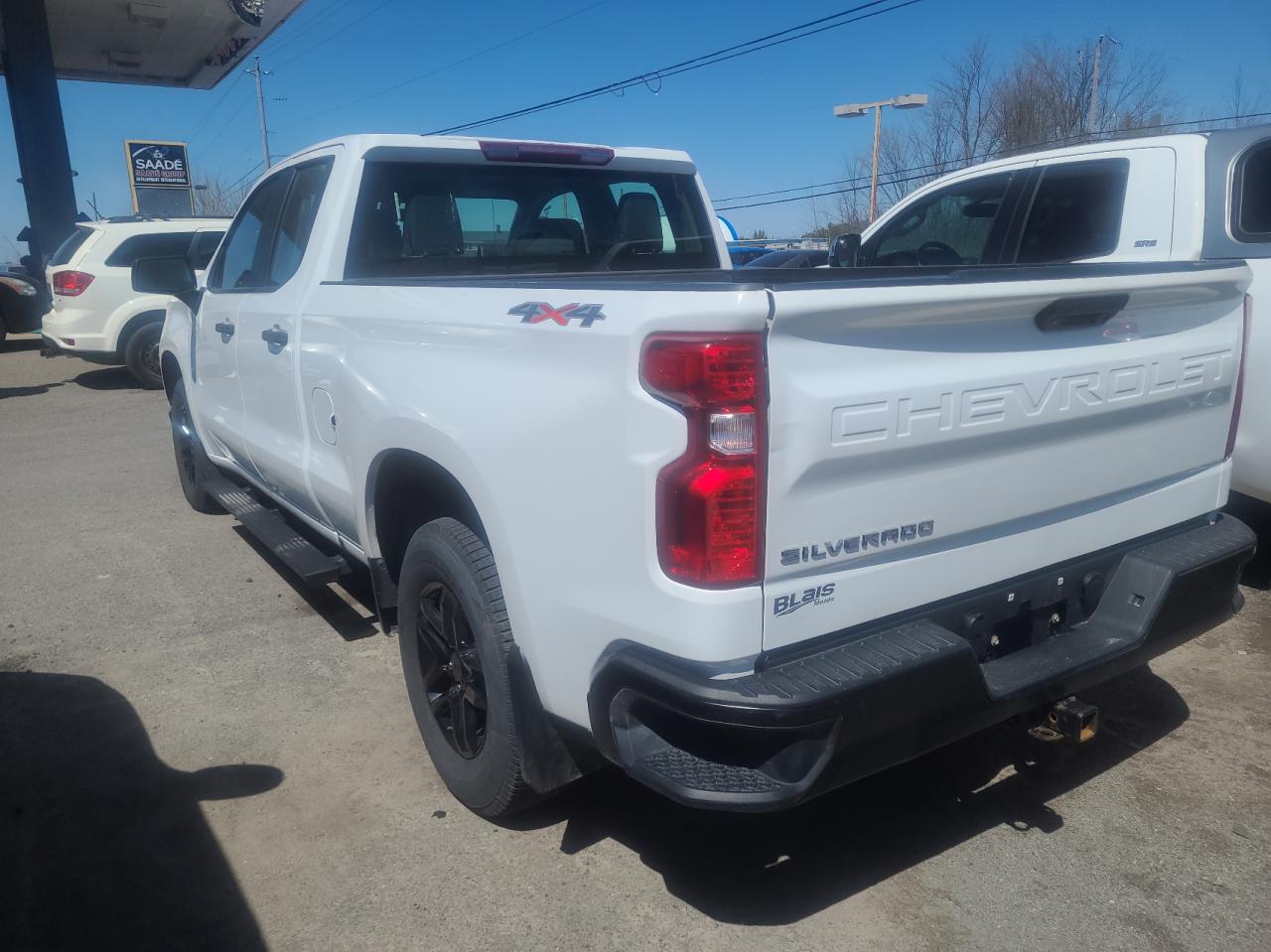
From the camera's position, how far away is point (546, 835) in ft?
9.68

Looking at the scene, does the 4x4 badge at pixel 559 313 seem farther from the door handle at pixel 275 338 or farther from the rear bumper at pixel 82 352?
the rear bumper at pixel 82 352

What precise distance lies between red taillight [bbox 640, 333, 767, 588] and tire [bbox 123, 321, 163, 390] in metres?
11.7

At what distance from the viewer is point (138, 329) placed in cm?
1211

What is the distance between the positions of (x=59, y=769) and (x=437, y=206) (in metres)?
2.48

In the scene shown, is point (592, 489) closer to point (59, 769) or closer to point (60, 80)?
point (59, 769)

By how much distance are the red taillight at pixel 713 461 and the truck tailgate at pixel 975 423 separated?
0.04 metres

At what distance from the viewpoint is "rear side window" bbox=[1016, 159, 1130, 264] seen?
4.82 metres

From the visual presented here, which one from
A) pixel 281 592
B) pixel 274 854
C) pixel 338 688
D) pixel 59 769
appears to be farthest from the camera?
pixel 281 592

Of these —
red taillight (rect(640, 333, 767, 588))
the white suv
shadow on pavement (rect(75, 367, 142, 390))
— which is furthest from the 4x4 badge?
shadow on pavement (rect(75, 367, 142, 390))

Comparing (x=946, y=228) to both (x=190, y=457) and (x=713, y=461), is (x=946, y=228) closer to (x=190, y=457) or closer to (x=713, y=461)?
(x=713, y=461)

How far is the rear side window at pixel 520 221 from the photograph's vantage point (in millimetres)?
3832

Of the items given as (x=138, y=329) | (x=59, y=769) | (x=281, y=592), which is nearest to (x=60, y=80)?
(x=138, y=329)

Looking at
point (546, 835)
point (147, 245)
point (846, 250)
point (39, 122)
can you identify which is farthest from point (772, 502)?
point (39, 122)

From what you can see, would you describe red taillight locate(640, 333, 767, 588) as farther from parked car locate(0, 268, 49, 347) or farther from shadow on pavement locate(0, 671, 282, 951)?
parked car locate(0, 268, 49, 347)
